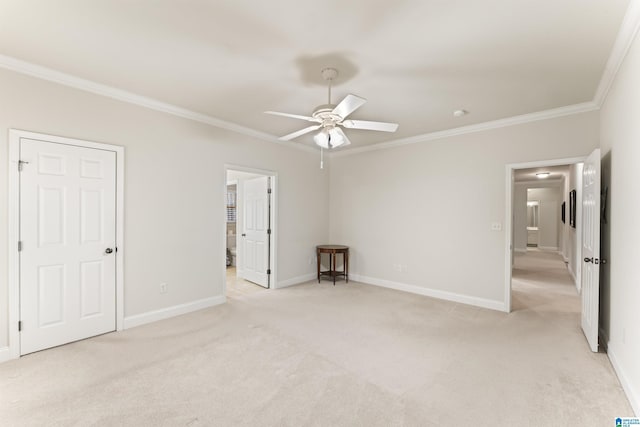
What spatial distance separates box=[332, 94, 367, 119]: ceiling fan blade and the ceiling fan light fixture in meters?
0.26

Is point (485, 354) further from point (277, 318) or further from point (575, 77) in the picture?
point (575, 77)

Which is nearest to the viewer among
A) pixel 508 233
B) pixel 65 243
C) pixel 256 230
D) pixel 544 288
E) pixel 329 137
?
pixel 329 137

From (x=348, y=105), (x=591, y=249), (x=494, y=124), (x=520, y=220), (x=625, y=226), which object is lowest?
(x=591, y=249)

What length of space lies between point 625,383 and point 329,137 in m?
3.07

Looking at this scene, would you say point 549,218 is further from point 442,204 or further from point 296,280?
point 296,280

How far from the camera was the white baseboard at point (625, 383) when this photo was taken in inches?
79.8

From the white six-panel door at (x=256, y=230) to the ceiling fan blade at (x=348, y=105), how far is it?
3039mm

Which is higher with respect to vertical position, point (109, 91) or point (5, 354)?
point (109, 91)

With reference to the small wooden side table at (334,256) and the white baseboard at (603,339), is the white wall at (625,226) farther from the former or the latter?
the small wooden side table at (334,256)

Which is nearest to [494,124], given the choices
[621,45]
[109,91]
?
[621,45]

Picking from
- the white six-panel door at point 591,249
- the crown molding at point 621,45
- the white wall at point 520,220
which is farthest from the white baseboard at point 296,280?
the white wall at point 520,220

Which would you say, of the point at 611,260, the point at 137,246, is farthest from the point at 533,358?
the point at 137,246

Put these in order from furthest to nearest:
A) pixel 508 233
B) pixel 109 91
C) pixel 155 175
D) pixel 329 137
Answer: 1. pixel 508 233
2. pixel 155 175
3. pixel 109 91
4. pixel 329 137

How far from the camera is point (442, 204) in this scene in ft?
15.8
